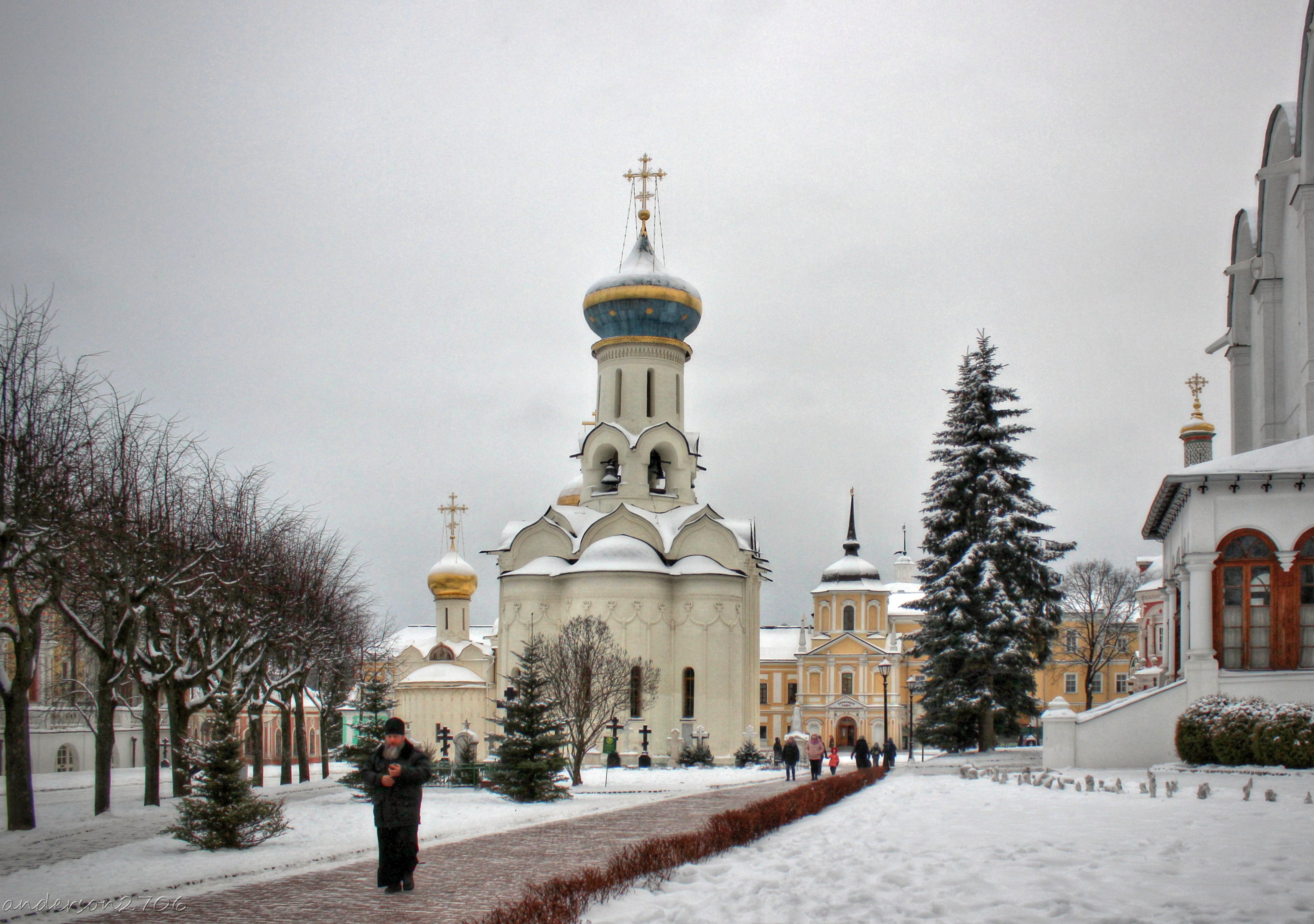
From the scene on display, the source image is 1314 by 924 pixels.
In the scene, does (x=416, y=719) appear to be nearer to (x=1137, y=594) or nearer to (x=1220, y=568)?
(x=1137, y=594)

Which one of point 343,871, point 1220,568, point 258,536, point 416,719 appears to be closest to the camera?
point 343,871

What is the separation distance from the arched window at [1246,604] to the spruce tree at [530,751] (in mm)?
11518

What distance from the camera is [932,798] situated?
16.9 m

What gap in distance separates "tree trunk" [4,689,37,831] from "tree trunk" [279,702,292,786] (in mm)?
12883

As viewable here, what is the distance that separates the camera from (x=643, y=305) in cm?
4488

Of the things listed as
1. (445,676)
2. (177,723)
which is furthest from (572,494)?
(177,723)

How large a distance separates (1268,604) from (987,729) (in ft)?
26.5

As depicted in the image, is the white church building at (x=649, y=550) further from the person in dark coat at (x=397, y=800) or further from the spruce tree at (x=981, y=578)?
the person in dark coat at (x=397, y=800)

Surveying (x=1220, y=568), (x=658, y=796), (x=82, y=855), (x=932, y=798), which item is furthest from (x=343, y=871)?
(x=1220, y=568)

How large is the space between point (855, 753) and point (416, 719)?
3010cm

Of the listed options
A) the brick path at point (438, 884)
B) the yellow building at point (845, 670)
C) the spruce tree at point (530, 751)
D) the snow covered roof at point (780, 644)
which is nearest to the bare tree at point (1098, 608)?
the yellow building at point (845, 670)

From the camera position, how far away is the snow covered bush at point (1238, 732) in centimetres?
1786

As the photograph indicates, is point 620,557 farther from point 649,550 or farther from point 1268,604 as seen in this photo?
point 1268,604

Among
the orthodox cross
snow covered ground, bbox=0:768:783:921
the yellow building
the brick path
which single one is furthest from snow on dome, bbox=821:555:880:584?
the brick path
